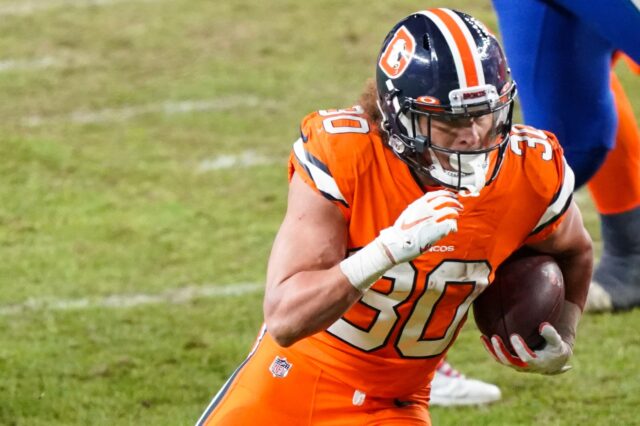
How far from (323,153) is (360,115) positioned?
7.4 inches

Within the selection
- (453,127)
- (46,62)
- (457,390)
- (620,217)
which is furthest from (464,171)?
(46,62)

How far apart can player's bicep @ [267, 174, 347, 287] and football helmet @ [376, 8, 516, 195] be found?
0.20m

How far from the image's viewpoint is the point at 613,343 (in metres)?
4.36

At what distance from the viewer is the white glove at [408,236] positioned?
2561 millimetres

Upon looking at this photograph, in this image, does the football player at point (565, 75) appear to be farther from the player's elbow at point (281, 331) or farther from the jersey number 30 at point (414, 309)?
the player's elbow at point (281, 331)

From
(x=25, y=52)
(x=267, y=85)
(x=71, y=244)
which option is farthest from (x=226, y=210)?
(x=25, y=52)

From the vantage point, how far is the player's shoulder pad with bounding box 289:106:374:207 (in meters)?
2.79

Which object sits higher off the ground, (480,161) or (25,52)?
(480,161)

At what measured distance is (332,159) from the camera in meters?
2.81

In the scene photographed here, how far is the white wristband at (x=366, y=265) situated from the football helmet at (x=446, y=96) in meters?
0.28

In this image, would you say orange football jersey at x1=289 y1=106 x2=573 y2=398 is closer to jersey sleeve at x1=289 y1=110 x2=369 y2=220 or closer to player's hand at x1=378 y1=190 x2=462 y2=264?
jersey sleeve at x1=289 y1=110 x2=369 y2=220

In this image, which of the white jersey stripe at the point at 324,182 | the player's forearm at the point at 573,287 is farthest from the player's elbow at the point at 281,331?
the player's forearm at the point at 573,287

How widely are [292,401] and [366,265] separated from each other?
54cm

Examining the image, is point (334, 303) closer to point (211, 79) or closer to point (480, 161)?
point (480, 161)
